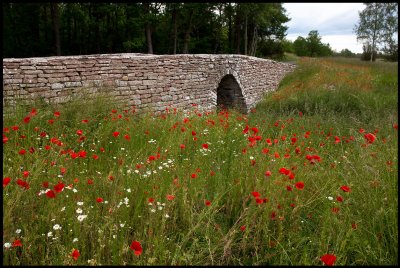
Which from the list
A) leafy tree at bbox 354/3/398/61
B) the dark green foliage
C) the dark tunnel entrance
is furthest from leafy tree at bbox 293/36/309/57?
the dark tunnel entrance

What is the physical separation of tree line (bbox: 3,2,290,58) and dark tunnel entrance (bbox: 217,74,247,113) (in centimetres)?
992

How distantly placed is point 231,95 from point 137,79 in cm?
633

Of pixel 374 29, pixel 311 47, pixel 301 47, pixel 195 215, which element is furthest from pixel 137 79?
pixel 301 47

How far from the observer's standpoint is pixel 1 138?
94.3 inches

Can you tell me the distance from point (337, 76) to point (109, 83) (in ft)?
38.7

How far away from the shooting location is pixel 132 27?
24547 millimetres

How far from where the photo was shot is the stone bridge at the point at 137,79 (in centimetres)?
583

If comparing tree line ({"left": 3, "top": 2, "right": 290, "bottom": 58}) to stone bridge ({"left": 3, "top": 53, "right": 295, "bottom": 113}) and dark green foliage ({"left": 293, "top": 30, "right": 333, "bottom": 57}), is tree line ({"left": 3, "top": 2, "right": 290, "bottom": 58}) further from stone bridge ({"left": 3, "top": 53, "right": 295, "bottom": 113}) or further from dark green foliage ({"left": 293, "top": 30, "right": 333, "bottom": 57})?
dark green foliage ({"left": 293, "top": 30, "right": 333, "bottom": 57})

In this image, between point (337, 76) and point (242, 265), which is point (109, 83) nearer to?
point (242, 265)

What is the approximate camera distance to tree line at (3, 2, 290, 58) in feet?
75.5

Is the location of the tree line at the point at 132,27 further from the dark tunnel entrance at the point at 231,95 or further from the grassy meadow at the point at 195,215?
the grassy meadow at the point at 195,215

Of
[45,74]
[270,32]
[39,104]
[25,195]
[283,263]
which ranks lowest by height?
[283,263]

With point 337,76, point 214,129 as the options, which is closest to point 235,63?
point 337,76

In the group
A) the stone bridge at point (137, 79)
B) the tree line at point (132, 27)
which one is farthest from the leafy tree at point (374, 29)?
the stone bridge at point (137, 79)
